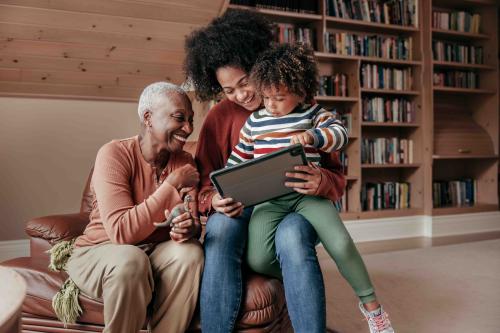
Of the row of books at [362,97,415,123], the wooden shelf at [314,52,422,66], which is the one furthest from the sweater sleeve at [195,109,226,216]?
the row of books at [362,97,415,123]

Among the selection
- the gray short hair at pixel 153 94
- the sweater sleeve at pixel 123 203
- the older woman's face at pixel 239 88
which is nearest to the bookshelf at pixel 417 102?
the older woman's face at pixel 239 88

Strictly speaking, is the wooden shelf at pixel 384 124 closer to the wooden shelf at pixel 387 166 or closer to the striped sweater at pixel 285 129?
the wooden shelf at pixel 387 166

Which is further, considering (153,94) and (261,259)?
(153,94)

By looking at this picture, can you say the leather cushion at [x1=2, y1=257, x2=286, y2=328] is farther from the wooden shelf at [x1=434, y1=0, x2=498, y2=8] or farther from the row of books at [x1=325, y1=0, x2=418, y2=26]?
the wooden shelf at [x1=434, y1=0, x2=498, y2=8]

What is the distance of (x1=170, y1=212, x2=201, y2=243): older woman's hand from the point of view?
1488mm

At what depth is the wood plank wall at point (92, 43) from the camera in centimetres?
288

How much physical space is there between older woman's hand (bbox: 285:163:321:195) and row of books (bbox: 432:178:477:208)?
352 centimetres

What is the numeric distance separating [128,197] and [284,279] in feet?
1.79

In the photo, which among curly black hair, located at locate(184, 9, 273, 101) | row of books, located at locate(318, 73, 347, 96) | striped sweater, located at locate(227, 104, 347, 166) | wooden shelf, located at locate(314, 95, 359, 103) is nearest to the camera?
striped sweater, located at locate(227, 104, 347, 166)

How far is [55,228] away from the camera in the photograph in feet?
6.63

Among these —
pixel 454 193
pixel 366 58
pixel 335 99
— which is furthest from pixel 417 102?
pixel 454 193

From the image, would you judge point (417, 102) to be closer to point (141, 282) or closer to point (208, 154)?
point (208, 154)

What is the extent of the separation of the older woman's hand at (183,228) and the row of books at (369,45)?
2.98m

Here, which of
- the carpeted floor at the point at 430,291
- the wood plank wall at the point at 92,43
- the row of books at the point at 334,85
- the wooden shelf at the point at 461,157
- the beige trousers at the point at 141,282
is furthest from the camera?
the wooden shelf at the point at 461,157
